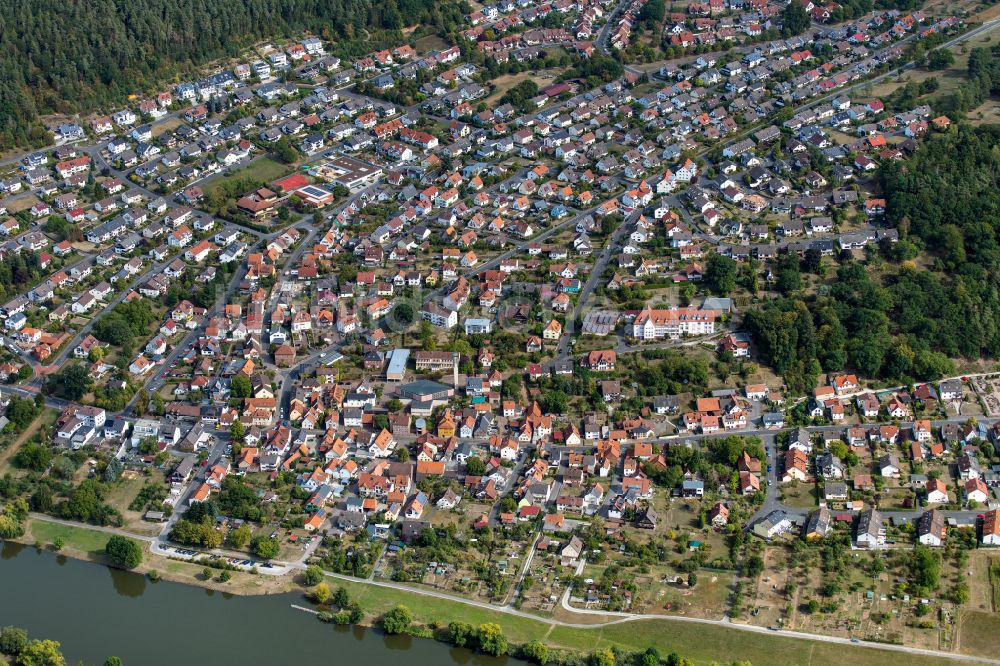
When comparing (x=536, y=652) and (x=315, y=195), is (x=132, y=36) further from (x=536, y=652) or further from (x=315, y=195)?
(x=536, y=652)

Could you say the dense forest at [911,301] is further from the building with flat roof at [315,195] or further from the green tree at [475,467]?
the building with flat roof at [315,195]

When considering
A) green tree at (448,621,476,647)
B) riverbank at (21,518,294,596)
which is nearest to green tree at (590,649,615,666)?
green tree at (448,621,476,647)

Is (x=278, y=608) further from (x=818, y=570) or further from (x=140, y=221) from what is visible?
(x=140, y=221)

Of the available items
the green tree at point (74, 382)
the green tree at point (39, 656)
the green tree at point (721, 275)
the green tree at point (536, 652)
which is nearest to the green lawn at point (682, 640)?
the green tree at point (536, 652)

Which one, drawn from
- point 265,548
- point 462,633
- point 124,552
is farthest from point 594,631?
point 124,552

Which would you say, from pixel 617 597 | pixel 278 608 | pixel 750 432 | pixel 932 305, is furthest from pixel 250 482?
pixel 932 305

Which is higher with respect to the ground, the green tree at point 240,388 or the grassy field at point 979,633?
the green tree at point 240,388

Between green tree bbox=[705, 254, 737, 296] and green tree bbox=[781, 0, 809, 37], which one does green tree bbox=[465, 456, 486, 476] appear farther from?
green tree bbox=[781, 0, 809, 37]
